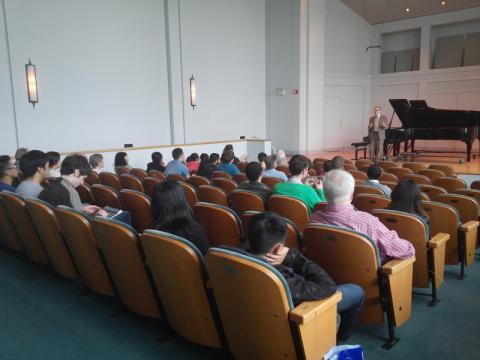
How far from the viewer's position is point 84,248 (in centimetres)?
269

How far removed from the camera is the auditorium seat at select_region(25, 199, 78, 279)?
9.52ft

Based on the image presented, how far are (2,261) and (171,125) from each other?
286 inches

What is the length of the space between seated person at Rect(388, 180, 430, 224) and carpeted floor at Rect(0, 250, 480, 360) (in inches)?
25.4

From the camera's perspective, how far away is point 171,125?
1068 centimetres

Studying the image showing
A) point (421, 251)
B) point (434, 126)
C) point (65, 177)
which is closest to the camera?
point (421, 251)

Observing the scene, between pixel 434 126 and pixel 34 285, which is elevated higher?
pixel 434 126

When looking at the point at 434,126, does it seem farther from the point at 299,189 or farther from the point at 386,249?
the point at 386,249

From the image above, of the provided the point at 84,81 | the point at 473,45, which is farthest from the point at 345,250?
the point at 473,45

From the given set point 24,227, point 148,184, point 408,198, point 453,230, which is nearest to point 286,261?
point 408,198

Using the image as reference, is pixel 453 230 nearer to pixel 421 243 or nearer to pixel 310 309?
pixel 421 243

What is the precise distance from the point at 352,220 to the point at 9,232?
3.11m

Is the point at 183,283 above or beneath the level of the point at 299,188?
beneath

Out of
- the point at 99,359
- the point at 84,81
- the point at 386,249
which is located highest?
the point at 84,81

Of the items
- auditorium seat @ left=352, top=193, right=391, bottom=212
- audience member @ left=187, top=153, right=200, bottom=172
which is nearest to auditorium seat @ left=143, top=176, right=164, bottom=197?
auditorium seat @ left=352, top=193, right=391, bottom=212
